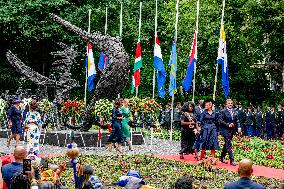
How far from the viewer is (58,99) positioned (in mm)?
30312

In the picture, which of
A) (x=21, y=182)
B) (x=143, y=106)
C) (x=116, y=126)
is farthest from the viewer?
(x=143, y=106)

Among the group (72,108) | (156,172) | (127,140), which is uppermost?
(72,108)

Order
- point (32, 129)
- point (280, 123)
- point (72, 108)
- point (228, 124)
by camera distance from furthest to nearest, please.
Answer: point (280, 123), point (72, 108), point (228, 124), point (32, 129)

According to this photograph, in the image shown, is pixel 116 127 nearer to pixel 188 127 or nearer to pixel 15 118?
pixel 188 127

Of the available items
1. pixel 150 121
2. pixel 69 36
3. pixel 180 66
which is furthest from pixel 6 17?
pixel 150 121

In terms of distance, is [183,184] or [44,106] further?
[44,106]

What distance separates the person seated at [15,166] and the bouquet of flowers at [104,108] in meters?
12.4

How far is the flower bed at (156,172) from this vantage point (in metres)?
14.3

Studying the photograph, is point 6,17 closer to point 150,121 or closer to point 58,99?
point 58,99

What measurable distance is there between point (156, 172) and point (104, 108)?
5.97m

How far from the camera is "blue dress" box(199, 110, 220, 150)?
1798 centimetres

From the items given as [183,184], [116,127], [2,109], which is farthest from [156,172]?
[2,109]

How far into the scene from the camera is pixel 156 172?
616 inches

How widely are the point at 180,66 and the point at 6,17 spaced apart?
36.7 feet
